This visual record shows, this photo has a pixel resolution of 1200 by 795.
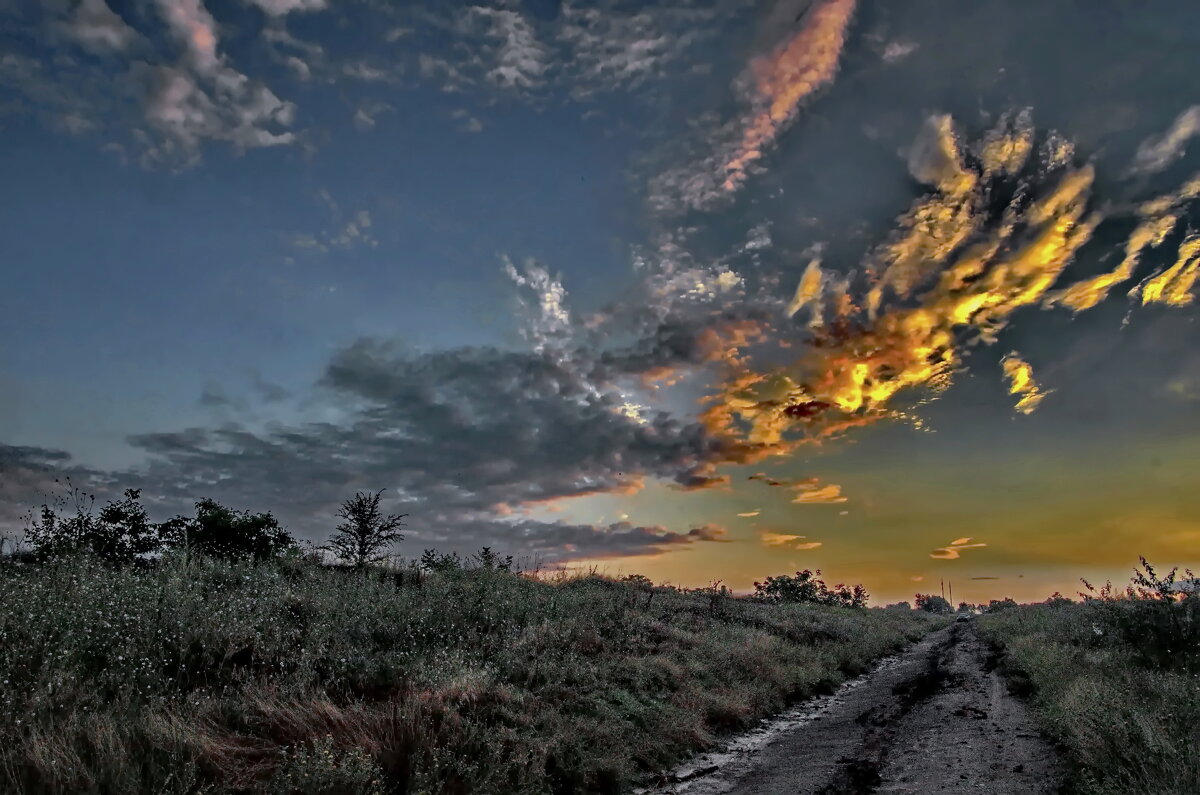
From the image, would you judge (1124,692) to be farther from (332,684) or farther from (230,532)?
(230,532)

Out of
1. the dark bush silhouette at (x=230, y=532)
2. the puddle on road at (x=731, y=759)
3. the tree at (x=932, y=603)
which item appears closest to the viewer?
the puddle on road at (x=731, y=759)

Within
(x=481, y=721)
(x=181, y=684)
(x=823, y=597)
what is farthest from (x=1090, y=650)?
(x=823, y=597)

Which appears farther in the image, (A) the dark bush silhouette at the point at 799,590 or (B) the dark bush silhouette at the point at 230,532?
(A) the dark bush silhouette at the point at 799,590

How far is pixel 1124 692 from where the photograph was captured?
11.4 metres

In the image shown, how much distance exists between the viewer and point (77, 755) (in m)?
7.01

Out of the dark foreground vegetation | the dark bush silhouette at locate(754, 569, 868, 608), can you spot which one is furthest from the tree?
the dark foreground vegetation

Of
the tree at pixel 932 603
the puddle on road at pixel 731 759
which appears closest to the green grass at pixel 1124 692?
the puddle on road at pixel 731 759

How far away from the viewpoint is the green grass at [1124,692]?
799cm

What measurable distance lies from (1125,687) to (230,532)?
110 feet

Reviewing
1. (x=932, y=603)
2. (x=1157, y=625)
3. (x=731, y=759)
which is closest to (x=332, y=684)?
(x=731, y=759)

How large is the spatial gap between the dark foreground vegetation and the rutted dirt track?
0.72m

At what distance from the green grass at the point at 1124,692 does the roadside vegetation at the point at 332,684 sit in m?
6.07

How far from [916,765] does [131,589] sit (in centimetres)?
1452

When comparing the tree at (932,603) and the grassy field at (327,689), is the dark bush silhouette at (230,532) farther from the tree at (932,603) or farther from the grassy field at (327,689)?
the tree at (932,603)
